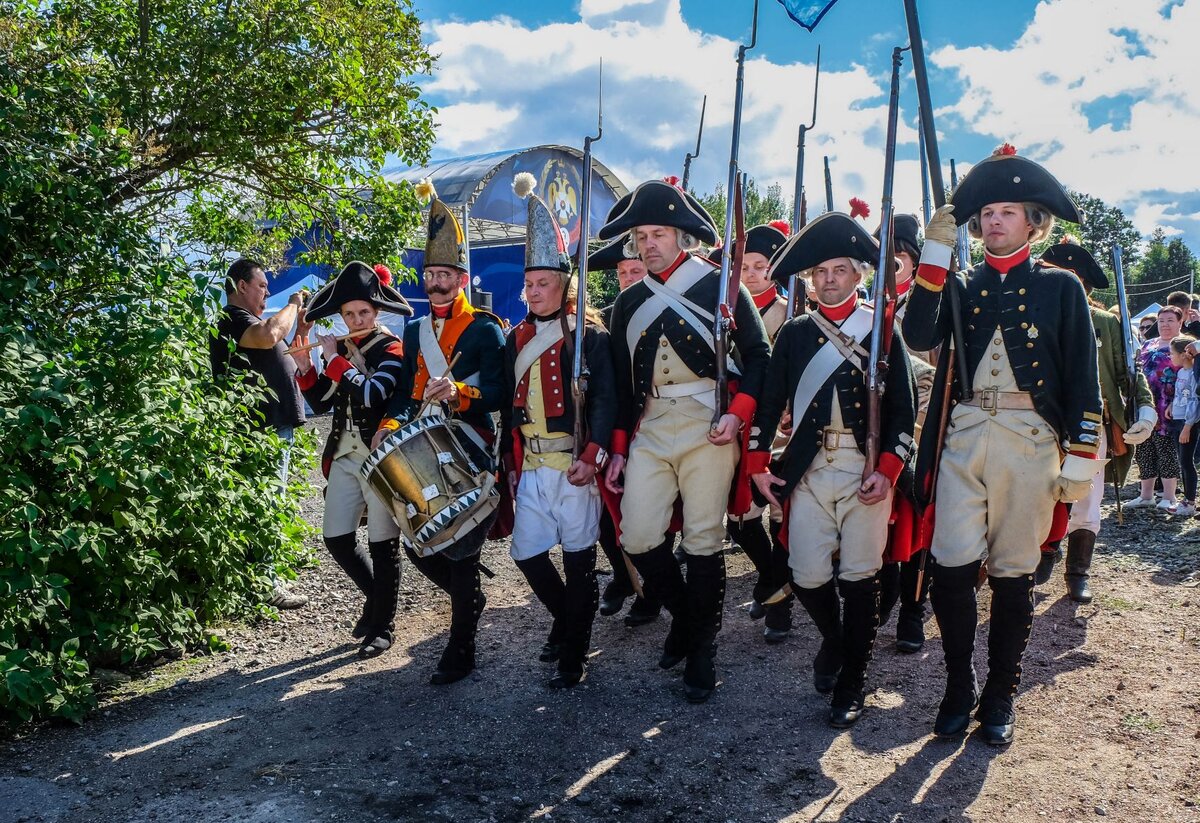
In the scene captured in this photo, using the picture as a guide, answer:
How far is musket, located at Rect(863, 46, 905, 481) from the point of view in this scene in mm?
3947

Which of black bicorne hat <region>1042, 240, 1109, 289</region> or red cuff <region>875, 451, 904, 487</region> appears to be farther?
black bicorne hat <region>1042, 240, 1109, 289</region>

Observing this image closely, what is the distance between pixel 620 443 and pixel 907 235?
233cm

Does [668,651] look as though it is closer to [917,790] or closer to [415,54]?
[917,790]

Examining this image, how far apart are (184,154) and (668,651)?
4.57m

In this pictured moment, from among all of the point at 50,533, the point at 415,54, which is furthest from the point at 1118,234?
the point at 50,533

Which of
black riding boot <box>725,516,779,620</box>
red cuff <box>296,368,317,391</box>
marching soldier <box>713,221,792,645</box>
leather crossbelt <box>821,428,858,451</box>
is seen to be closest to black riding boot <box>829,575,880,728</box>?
marching soldier <box>713,221,792,645</box>

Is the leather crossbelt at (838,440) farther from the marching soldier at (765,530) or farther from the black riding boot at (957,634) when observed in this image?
the black riding boot at (957,634)

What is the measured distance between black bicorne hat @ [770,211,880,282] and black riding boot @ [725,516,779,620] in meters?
1.76

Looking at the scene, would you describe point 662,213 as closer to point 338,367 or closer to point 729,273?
point 729,273

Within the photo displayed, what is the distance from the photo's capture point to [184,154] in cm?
641

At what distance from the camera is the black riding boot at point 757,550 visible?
547 centimetres

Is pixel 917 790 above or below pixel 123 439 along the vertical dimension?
below

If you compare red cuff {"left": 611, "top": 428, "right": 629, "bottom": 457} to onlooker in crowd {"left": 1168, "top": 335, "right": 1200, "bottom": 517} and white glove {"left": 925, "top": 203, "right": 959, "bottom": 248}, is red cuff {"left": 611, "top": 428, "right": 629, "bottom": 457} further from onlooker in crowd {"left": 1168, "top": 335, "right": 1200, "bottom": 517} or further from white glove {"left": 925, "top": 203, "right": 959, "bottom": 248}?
onlooker in crowd {"left": 1168, "top": 335, "right": 1200, "bottom": 517}

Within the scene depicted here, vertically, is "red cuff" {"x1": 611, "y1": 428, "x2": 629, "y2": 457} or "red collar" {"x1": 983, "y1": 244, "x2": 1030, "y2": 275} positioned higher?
"red collar" {"x1": 983, "y1": 244, "x2": 1030, "y2": 275}
